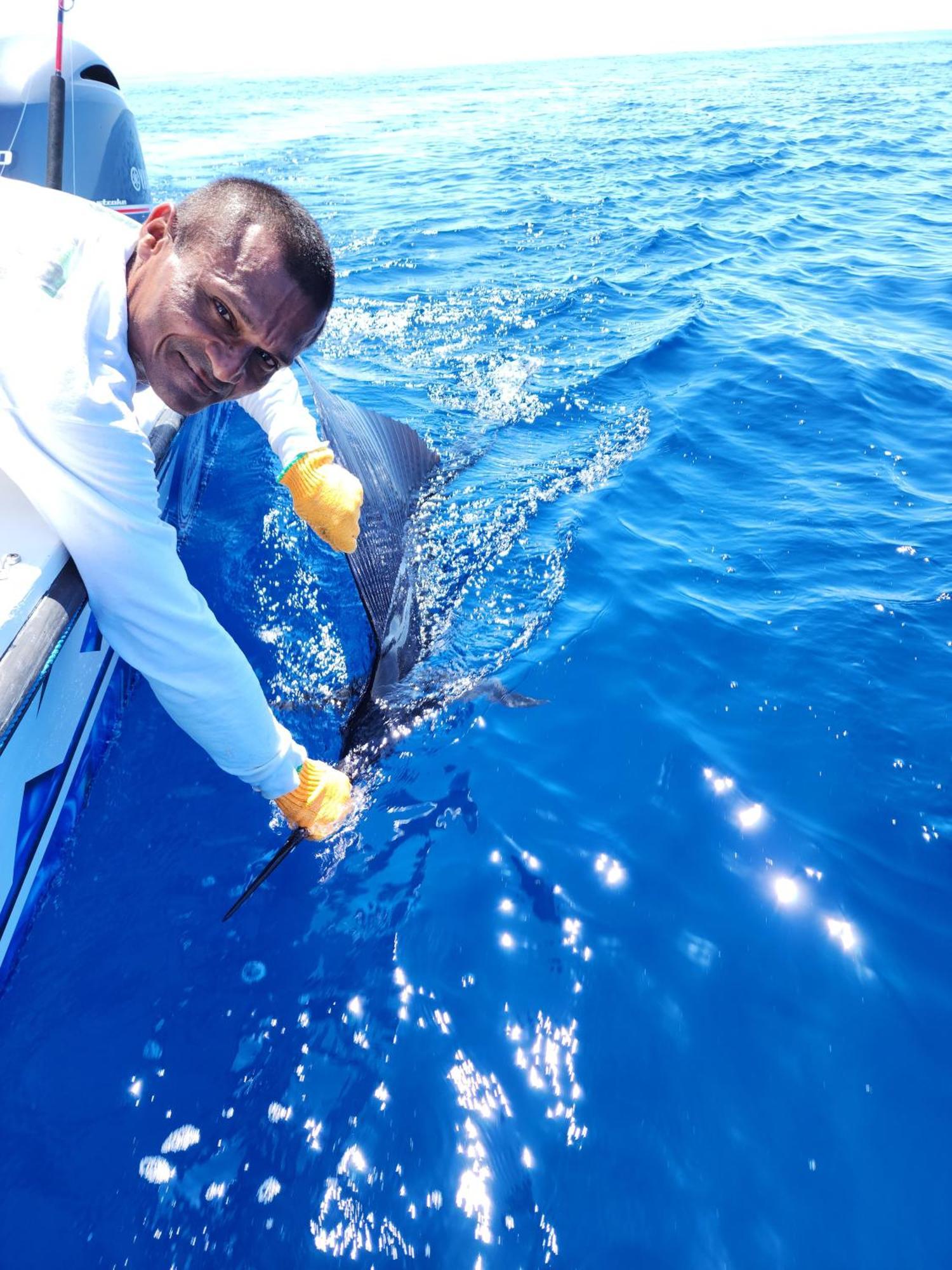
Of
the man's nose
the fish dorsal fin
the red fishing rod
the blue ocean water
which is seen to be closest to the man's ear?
the man's nose

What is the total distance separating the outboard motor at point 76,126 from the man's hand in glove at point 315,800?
3.43 metres

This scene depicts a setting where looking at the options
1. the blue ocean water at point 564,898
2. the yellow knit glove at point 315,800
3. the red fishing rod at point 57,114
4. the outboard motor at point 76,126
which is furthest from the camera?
the outboard motor at point 76,126

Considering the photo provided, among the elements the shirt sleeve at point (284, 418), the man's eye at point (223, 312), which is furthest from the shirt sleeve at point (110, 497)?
the shirt sleeve at point (284, 418)

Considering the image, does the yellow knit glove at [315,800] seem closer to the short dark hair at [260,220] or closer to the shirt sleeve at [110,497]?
the shirt sleeve at [110,497]

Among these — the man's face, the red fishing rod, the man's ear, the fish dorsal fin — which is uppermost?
the red fishing rod

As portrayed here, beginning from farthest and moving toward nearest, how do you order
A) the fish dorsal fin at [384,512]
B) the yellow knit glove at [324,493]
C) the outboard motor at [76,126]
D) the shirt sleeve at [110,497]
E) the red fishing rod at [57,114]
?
the outboard motor at [76,126] < the red fishing rod at [57,114] < the fish dorsal fin at [384,512] < the yellow knit glove at [324,493] < the shirt sleeve at [110,497]

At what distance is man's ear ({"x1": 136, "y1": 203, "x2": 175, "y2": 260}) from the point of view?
5.84 feet

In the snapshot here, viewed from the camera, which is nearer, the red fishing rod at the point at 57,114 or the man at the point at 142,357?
the man at the point at 142,357

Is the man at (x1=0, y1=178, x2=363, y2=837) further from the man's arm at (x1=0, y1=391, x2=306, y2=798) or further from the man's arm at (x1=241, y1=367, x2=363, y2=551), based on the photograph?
the man's arm at (x1=241, y1=367, x2=363, y2=551)

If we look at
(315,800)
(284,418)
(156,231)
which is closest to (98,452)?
(156,231)

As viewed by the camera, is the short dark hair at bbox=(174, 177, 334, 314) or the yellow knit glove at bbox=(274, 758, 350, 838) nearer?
the short dark hair at bbox=(174, 177, 334, 314)

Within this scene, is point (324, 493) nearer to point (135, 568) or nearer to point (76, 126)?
point (135, 568)

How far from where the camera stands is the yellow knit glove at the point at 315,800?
93.1 inches

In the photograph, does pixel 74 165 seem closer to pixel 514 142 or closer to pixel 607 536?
pixel 607 536
